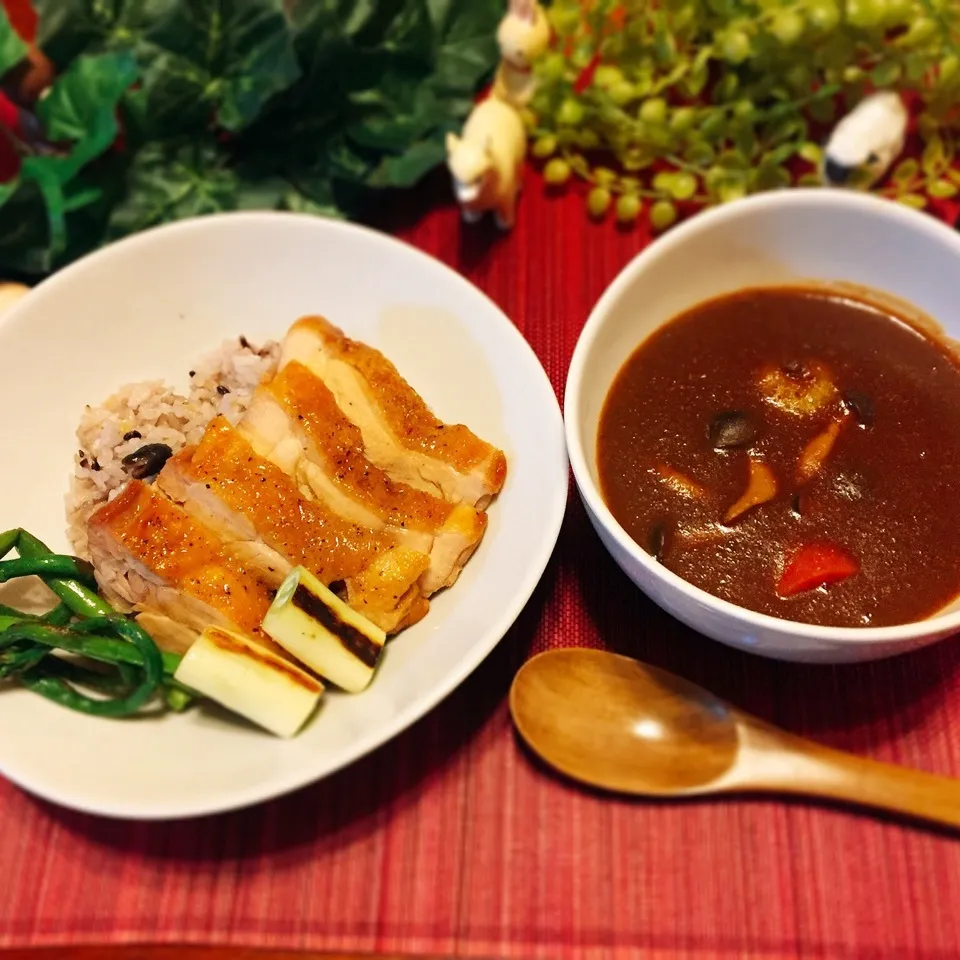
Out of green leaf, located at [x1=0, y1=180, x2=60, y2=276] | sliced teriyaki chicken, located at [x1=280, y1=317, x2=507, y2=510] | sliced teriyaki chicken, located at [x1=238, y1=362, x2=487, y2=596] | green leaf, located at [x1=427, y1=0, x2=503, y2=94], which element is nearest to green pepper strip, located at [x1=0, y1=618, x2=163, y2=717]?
sliced teriyaki chicken, located at [x1=238, y1=362, x2=487, y2=596]

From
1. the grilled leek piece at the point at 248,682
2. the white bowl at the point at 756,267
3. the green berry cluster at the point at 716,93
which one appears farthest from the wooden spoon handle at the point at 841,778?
the green berry cluster at the point at 716,93

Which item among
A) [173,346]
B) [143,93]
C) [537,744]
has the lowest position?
[537,744]

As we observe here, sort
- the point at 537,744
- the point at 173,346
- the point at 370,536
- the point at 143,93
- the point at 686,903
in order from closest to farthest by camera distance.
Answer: the point at 686,903, the point at 537,744, the point at 370,536, the point at 173,346, the point at 143,93

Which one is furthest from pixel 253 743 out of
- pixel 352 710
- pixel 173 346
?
pixel 173 346

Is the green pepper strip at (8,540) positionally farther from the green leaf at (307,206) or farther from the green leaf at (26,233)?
the green leaf at (307,206)

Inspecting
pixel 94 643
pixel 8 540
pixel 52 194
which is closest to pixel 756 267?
pixel 94 643

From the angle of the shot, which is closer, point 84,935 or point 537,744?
point 84,935

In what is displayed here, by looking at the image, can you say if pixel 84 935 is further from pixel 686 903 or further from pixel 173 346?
pixel 173 346
